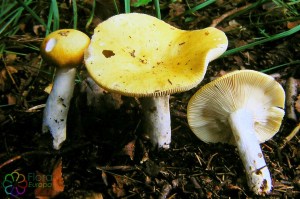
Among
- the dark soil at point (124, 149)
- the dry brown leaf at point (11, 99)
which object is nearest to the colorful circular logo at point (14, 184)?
the dark soil at point (124, 149)

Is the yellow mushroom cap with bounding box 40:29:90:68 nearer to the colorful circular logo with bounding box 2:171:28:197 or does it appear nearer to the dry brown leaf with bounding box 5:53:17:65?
the colorful circular logo with bounding box 2:171:28:197

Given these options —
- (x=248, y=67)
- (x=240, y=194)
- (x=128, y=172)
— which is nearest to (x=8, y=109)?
(x=128, y=172)

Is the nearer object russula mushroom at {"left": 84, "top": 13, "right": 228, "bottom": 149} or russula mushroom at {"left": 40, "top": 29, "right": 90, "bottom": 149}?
russula mushroom at {"left": 84, "top": 13, "right": 228, "bottom": 149}

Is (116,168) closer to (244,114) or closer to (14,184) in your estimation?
(14,184)

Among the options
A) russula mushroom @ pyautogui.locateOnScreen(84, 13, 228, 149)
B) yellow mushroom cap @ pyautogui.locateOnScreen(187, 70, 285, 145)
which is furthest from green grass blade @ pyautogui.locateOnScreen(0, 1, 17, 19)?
yellow mushroom cap @ pyautogui.locateOnScreen(187, 70, 285, 145)

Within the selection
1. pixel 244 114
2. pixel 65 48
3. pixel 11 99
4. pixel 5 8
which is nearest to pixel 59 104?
pixel 65 48

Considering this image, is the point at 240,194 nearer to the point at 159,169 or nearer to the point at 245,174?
the point at 245,174
